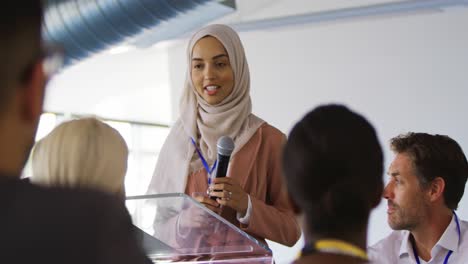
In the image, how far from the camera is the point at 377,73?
7004 mm

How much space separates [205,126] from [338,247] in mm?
1674

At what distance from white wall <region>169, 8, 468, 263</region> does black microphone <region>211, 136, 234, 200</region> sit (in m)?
3.46

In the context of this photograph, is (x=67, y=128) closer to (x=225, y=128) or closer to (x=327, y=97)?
(x=225, y=128)

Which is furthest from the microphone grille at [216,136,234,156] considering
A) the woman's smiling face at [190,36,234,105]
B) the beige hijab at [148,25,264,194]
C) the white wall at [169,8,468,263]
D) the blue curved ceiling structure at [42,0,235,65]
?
the white wall at [169,8,468,263]

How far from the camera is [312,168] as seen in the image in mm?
1273

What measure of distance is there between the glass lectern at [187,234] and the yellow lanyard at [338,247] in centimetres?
64

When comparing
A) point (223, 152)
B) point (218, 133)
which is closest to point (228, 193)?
point (223, 152)

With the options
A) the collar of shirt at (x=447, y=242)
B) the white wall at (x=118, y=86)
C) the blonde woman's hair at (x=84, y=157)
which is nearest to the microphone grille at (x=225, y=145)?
the blonde woman's hair at (x=84, y=157)

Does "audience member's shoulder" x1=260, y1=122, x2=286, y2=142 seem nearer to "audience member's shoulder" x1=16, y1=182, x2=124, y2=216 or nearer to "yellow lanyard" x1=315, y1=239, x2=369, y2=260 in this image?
"yellow lanyard" x1=315, y1=239, x2=369, y2=260

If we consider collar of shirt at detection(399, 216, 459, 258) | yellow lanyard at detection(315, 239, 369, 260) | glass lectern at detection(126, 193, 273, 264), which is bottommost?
collar of shirt at detection(399, 216, 459, 258)

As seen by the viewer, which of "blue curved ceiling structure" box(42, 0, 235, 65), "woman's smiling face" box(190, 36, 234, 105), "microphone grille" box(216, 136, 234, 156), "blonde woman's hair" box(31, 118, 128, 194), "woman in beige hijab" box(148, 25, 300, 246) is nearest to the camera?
"blonde woman's hair" box(31, 118, 128, 194)

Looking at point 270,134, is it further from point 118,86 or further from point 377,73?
point 118,86

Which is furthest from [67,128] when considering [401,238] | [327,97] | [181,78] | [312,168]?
[181,78]

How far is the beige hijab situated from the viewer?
9.12 ft
